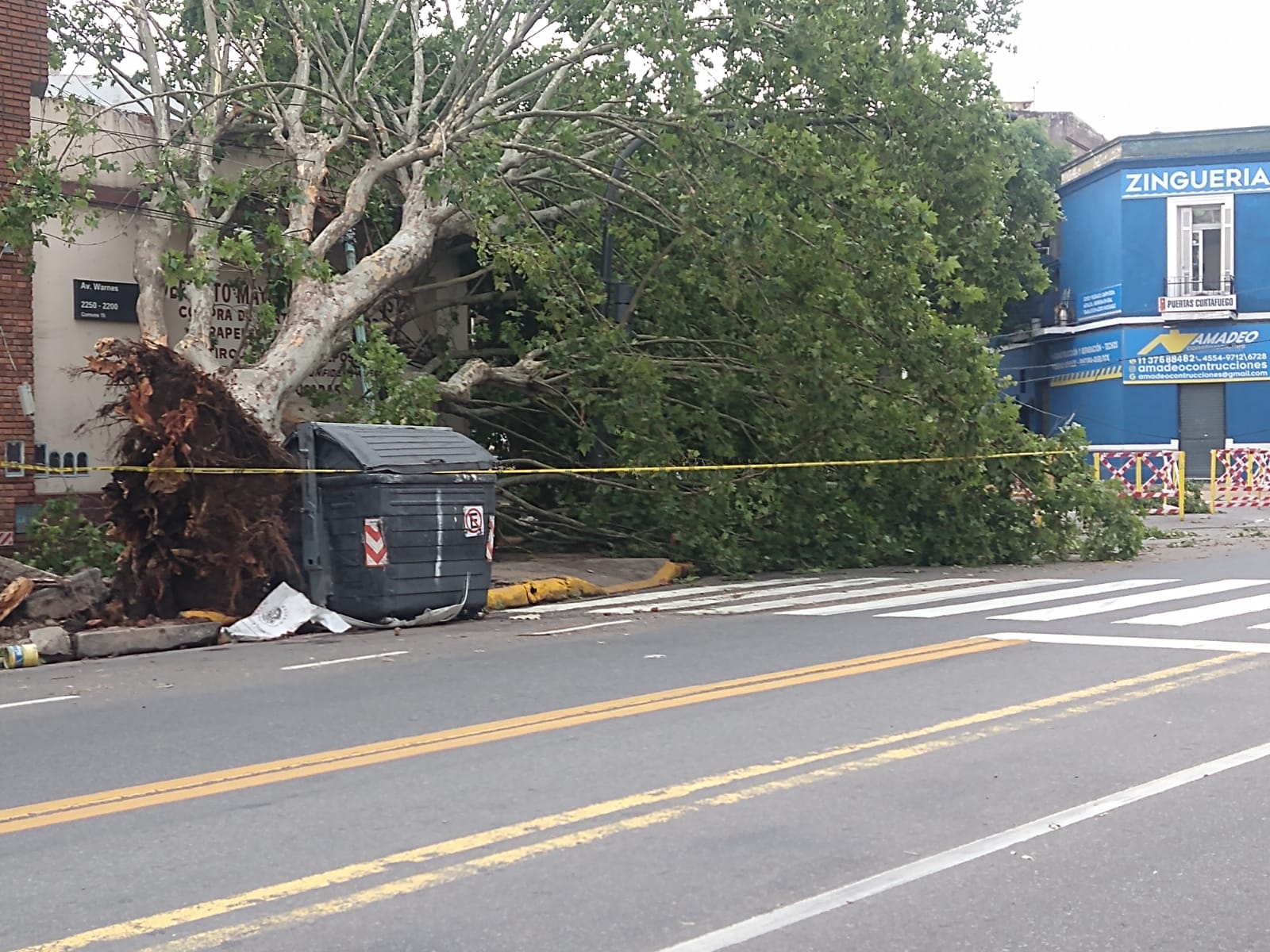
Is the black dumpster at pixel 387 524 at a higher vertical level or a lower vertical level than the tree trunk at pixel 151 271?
lower

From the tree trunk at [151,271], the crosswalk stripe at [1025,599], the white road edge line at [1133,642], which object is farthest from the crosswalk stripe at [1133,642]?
the tree trunk at [151,271]

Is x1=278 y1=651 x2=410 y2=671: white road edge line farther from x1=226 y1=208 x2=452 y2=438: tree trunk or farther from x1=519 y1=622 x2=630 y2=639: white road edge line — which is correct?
x1=226 y1=208 x2=452 y2=438: tree trunk

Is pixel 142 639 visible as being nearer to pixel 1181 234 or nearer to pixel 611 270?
pixel 611 270

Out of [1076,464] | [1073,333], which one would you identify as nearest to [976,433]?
[1076,464]

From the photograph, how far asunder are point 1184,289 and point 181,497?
34.8 m

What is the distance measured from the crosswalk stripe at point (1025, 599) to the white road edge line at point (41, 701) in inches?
278

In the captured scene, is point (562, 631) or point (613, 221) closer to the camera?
point (562, 631)

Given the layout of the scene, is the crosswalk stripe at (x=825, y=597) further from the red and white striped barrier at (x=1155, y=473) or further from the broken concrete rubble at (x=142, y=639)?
the red and white striped barrier at (x=1155, y=473)

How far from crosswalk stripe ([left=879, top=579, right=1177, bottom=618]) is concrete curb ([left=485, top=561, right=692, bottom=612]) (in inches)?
159

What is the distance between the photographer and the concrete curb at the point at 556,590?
15.1 m

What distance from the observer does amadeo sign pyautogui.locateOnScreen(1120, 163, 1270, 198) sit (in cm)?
4016

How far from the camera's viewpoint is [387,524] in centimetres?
1335

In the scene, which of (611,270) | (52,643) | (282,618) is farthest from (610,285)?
(52,643)

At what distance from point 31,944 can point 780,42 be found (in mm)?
14252
